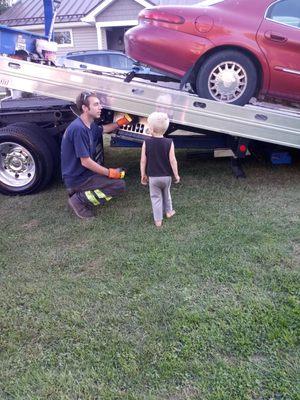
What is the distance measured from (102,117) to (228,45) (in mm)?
1636

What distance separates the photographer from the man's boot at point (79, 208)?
4.38 meters

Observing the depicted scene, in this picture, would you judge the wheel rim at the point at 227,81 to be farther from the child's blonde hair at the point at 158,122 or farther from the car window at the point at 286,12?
the child's blonde hair at the point at 158,122

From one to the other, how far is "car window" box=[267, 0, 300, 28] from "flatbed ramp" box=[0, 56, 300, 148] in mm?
994

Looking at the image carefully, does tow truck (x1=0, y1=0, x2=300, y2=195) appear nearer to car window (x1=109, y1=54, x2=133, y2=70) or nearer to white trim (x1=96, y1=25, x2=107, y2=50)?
car window (x1=109, y1=54, x2=133, y2=70)

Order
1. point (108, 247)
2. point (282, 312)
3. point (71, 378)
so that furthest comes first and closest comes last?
1. point (108, 247)
2. point (282, 312)
3. point (71, 378)

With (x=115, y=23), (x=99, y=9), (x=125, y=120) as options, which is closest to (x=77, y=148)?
(x=125, y=120)

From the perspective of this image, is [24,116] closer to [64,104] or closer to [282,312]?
[64,104]

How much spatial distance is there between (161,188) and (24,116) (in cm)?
212

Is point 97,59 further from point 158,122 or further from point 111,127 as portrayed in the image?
point 158,122

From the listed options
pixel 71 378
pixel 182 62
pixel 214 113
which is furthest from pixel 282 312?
pixel 182 62

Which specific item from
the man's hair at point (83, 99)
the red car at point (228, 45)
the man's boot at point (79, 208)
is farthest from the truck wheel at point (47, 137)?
the red car at point (228, 45)

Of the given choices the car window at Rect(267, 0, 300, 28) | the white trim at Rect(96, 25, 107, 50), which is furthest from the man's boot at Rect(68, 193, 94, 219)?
the white trim at Rect(96, 25, 107, 50)

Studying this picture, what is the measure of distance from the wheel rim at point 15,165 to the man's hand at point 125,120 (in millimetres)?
1135

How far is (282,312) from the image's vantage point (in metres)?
2.70
